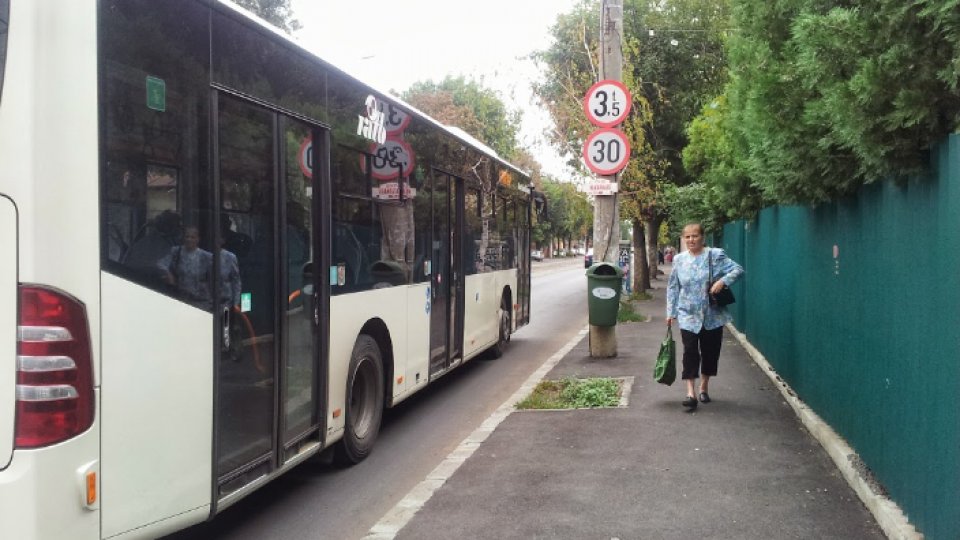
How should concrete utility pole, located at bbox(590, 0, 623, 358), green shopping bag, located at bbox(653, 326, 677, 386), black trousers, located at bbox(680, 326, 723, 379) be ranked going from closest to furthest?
black trousers, located at bbox(680, 326, 723, 379)
green shopping bag, located at bbox(653, 326, 677, 386)
concrete utility pole, located at bbox(590, 0, 623, 358)

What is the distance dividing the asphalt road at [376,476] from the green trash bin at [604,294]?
1343mm

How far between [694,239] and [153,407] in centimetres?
578

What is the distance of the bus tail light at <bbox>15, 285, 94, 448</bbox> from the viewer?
10.5 feet

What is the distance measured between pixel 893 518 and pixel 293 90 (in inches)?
171

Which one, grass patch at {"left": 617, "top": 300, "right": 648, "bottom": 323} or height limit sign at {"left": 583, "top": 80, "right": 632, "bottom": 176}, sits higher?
height limit sign at {"left": 583, "top": 80, "right": 632, "bottom": 176}

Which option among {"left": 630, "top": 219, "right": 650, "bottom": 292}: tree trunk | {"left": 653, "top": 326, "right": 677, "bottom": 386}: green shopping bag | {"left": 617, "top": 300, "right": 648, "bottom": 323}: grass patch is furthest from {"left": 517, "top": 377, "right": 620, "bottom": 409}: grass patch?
{"left": 630, "top": 219, "right": 650, "bottom": 292}: tree trunk

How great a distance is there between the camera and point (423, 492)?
580cm

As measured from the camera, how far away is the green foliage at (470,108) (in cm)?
4397

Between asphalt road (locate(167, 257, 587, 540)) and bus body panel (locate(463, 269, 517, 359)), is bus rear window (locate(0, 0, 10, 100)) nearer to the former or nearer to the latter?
asphalt road (locate(167, 257, 587, 540))

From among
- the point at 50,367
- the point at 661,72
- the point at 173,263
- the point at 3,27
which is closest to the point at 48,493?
the point at 50,367

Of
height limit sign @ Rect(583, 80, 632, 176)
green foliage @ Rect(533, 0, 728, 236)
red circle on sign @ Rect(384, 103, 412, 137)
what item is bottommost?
red circle on sign @ Rect(384, 103, 412, 137)

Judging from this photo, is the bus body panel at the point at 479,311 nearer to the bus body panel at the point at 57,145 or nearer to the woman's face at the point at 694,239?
the woman's face at the point at 694,239

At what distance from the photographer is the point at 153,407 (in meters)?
3.87

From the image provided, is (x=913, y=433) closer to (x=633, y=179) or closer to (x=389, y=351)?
(x=389, y=351)
